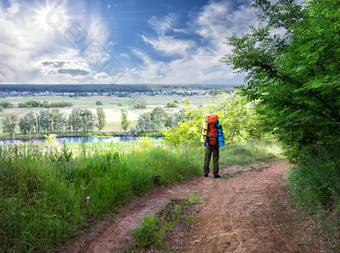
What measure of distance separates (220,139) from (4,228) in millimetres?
7181

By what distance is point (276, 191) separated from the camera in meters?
5.96

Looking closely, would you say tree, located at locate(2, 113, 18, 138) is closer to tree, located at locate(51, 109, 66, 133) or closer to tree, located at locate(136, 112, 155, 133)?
tree, located at locate(51, 109, 66, 133)

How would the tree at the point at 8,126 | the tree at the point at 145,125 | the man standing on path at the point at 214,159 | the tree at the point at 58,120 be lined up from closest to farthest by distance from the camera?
the tree at the point at 8,126, the man standing on path at the point at 214,159, the tree at the point at 58,120, the tree at the point at 145,125

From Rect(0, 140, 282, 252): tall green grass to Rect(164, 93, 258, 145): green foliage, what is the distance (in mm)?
9396

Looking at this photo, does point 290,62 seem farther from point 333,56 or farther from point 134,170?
point 134,170

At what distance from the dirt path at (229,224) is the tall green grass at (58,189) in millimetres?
336

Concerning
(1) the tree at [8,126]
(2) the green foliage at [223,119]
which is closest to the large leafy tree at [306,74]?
(1) the tree at [8,126]

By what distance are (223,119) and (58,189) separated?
1443 centimetres

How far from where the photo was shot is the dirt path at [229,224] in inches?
135

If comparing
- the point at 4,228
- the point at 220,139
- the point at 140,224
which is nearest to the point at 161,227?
the point at 140,224

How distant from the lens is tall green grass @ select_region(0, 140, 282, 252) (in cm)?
318

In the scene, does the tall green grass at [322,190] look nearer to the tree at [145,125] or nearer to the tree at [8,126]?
the tree at [8,126]

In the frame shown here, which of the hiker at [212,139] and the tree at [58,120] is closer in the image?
the hiker at [212,139]

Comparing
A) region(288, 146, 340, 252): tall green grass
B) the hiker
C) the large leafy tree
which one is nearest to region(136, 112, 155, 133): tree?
the hiker
